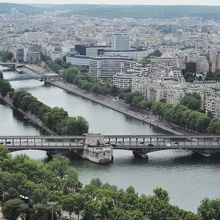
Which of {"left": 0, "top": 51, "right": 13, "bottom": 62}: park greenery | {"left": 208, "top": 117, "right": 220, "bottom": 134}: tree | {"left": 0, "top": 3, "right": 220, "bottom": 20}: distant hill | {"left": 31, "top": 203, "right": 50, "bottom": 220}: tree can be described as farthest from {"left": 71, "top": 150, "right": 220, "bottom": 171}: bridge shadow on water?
{"left": 0, "top": 3, "right": 220, "bottom": 20}: distant hill

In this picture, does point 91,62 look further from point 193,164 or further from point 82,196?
point 82,196

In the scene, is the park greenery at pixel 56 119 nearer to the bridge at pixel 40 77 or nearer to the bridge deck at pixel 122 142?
the bridge deck at pixel 122 142

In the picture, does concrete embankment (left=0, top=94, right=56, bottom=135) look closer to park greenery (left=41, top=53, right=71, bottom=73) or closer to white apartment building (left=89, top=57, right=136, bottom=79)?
white apartment building (left=89, top=57, right=136, bottom=79)

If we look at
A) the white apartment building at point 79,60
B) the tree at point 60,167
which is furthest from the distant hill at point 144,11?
the tree at point 60,167

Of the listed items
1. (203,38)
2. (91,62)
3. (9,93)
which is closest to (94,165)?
(9,93)

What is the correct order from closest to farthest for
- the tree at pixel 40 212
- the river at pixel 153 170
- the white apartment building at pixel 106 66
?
the tree at pixel 40 212 < the river at pixel 153 170 < the white apartment building at pixel 106 66

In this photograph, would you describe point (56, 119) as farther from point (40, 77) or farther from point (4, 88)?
point (40, 77)
